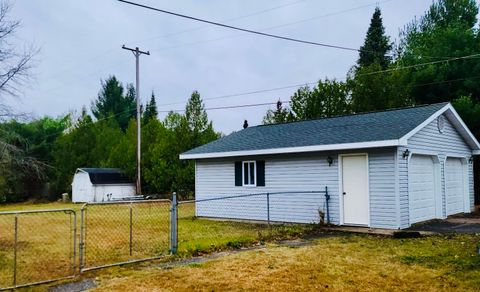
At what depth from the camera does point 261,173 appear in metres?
15.2

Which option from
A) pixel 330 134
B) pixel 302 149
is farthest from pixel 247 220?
pixel 330 134

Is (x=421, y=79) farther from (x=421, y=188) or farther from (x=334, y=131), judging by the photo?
(x=421, y=188)

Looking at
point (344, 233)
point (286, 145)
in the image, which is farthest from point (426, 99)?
point (344, 233)

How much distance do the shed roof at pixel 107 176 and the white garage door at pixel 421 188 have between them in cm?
2461

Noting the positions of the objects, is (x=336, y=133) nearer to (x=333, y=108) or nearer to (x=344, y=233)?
(x=344, y=233)

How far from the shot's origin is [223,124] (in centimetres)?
4803

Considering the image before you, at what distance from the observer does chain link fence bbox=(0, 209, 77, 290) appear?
6805 millimetres

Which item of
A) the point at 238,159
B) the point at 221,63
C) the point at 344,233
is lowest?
the point at 344,233

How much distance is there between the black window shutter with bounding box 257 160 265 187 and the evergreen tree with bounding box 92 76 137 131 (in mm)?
41341

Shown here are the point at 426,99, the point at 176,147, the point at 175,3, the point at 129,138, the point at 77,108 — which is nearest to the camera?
the point at 175,3

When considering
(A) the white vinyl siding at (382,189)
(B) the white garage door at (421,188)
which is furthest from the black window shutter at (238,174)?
(B) the white garage door at (421,188)

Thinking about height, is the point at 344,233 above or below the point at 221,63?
below

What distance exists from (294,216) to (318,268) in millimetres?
6598

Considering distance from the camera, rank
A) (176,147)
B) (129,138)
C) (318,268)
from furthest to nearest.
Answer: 1. (129,138)
2. (176,147)
3. (318,268)
